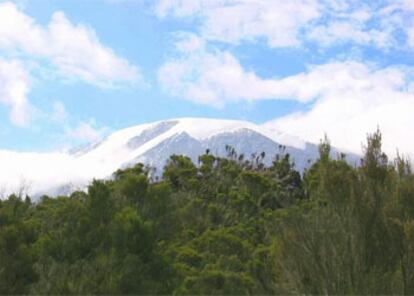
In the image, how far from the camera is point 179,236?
28.9 metres

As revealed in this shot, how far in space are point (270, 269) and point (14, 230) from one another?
8638mm

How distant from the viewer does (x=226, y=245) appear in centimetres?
2720

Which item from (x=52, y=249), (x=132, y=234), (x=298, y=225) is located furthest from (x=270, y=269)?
(x=298, y=225)

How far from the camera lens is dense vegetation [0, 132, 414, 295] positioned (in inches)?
488

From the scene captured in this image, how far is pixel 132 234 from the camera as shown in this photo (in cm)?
1739

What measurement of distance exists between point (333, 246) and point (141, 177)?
1280 centimetres

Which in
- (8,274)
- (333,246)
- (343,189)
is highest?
(343,189)

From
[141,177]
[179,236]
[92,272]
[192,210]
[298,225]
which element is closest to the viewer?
[298,225]

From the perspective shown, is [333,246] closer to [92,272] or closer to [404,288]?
[404,288]

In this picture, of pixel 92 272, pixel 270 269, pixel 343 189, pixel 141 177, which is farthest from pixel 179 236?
pixel 343 189

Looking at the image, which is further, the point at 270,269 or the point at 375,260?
the point at 270,269

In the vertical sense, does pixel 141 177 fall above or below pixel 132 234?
above

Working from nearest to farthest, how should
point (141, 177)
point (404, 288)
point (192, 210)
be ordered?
1. point (404, 288)
2. point (141, 177)
3. point (192, 210)

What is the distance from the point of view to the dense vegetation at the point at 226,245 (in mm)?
12383
